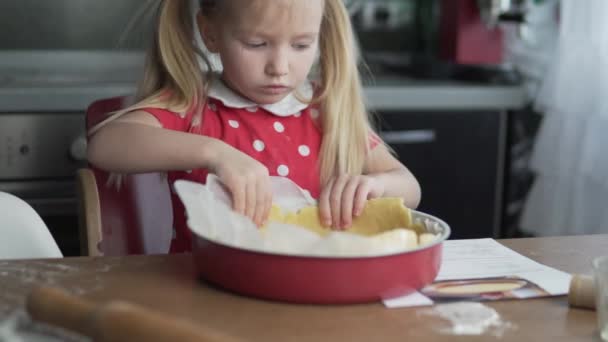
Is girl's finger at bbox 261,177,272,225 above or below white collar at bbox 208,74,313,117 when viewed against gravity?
below

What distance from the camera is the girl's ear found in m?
1.41

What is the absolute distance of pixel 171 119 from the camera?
4.56 feet

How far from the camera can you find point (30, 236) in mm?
1155

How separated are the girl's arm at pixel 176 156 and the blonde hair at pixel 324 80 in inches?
4.1

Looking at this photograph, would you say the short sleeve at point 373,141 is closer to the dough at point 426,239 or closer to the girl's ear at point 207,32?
the girl's ear at point 207,32

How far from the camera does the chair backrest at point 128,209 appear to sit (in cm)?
145

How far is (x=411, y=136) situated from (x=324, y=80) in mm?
791

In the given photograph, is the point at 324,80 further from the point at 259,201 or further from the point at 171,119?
the point at 259,201

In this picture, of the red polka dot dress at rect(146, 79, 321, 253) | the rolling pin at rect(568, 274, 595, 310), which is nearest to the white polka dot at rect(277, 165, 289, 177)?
the red polka dot dress at rect(146, 79, 321, 253)

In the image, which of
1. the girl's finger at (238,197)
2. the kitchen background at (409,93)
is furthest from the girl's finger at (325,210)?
the kitchen background at (409,93)

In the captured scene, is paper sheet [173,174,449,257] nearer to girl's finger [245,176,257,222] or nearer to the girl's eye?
girl's finger [245,176,257,222]

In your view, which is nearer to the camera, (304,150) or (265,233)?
(265,233)

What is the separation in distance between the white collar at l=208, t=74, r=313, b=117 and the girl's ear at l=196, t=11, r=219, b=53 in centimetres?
6

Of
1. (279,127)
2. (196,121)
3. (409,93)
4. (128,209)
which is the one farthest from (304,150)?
(409,93)
